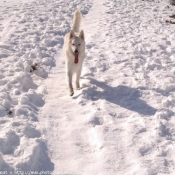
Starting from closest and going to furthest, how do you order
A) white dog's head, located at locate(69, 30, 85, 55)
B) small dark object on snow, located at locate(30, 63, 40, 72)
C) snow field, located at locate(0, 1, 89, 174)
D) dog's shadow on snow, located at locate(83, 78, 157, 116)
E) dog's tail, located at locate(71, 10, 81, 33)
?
snow field, located at locate(0, 1, 89, 174) → dog's shadow on snow, located at locate(83, 78, 157, 116) → white dog's head, located at locate(69, 30, 85, 55) → small dark object on snow, located at locate(30, 63, 40, 72) → dog's tail, located at locate(71, 10, 81, 33)

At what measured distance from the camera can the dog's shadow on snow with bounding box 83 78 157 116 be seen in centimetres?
492

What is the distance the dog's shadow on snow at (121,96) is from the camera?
194 inches

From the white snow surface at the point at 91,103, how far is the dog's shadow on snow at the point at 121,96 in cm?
2

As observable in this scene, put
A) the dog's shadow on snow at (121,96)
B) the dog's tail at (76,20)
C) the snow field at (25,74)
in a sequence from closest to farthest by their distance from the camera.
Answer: the snow field at (25,74)
the dog's shadow on snow at (121,96)
the dog's tail at (76,20)

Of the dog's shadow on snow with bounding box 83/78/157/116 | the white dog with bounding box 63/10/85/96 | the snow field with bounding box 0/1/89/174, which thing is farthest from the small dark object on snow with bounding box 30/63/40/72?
the dog's shadow on snow with bounding box 83/78/157/116

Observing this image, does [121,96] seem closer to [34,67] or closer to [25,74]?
[25,74]

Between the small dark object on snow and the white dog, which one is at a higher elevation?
the white dog

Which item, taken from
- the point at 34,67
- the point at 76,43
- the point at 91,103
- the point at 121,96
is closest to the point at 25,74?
the point at 34,67

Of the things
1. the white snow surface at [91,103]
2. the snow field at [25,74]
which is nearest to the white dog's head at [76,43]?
the white snow surface at [91,103]

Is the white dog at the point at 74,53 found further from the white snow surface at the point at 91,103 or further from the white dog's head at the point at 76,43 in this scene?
the white snow surface at the point at 91,103

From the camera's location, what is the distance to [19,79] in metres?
5.73

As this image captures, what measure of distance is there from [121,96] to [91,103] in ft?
2.37

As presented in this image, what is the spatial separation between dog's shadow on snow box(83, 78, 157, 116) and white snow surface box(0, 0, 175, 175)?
0.7 inches

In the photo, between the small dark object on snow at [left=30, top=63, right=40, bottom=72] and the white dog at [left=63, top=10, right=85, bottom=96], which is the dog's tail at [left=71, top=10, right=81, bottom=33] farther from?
the small dark object on snow at [left=30, top=63, right=40, bottom=72]
